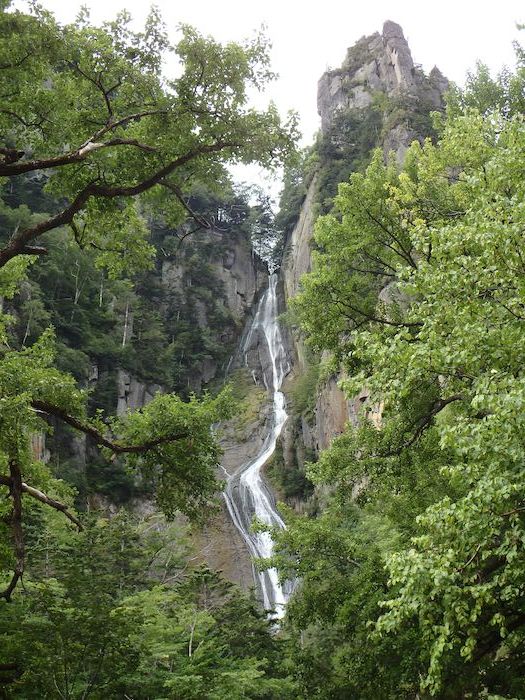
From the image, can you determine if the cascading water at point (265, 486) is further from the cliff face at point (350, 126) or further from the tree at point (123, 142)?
the tree at point (123, 142)

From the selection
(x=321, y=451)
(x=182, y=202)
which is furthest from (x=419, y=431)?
(x=182, y=202)

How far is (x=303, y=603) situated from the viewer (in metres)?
9.73

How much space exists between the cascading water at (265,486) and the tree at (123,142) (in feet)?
33.5

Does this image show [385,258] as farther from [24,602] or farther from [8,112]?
[24,602]

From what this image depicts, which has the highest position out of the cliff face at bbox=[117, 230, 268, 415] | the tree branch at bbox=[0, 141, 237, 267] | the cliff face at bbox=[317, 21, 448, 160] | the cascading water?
the cliff face at bbox=[317, 21, 448, 160]

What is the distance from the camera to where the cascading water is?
25.7 metres

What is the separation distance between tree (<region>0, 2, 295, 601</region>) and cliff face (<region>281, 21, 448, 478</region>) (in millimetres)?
16634

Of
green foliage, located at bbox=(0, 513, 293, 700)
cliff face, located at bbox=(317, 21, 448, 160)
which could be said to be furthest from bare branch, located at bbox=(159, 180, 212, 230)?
cliff face, located at bbox=(317, 21, 448, 160)

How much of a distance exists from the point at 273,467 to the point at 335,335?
81.9 ft

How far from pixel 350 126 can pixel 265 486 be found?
1150 inches

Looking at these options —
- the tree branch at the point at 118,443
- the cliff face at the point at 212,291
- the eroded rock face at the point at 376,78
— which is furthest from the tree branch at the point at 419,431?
the cliff face at the point at 212,291

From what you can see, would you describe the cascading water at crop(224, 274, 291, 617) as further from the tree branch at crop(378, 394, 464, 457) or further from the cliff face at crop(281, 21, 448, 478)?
the tree branch at crop(378, 394, 464, 457)

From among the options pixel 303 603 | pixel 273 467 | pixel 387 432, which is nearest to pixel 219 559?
pixel 273 467

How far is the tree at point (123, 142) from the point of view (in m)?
7.02
